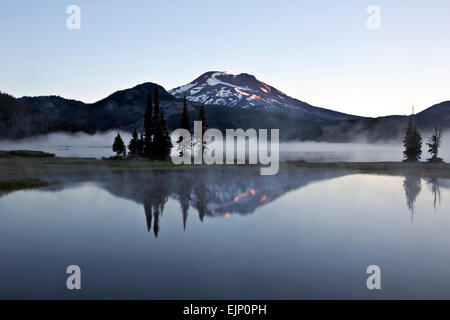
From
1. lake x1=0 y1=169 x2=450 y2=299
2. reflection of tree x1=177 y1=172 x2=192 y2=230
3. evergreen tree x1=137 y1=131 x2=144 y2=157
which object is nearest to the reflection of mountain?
reflection of tree x1=177 y1=172 x2=192 y2=230

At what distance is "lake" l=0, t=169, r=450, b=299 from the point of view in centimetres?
1012

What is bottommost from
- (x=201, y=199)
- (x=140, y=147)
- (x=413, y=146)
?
(x=201, y=199)

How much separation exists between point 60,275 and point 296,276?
25.3 ft

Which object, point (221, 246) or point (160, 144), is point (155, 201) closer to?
point (221, 246)

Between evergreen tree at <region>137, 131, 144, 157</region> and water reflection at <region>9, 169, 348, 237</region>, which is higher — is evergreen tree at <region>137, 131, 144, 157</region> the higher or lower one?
the higher one

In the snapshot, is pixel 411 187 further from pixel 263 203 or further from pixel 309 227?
pixel 309 227

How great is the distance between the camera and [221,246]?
46.3ft

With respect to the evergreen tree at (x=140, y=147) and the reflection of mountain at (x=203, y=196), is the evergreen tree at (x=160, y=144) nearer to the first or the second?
the evergreen tree at (x=140, y=147)

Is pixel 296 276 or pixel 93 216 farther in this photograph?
pixel 93 216

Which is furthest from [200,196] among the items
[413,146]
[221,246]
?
[413,146]

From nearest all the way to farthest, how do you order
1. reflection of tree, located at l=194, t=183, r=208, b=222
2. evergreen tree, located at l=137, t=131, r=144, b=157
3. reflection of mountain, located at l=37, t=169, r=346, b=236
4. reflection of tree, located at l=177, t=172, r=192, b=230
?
1. reflection of tree, located at l=177, t=172, r=192, b=230
2. reflection of tree, located at l=194, t=183, r=208, b=222
3. reflection of mountain, located at l=37, t=169, r=346, b=236
4. evergreen tree, located at l=137, t=131, r=144, b=157

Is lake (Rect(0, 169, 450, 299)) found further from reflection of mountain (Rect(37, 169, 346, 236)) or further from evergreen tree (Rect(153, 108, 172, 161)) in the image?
evergreen tree (Rect(153, 108, 172, 161))
